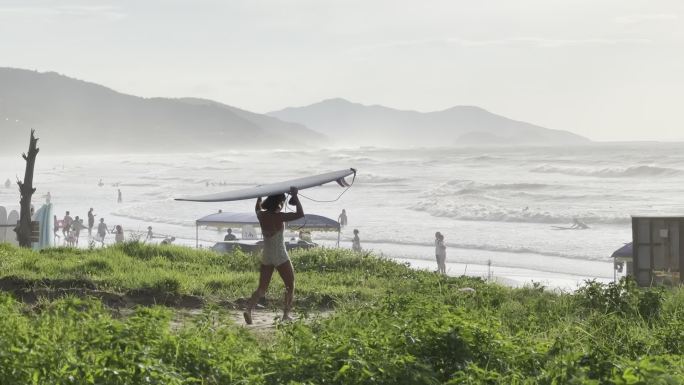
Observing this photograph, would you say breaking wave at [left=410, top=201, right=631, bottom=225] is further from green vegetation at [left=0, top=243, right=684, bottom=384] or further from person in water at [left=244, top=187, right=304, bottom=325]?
person in water at [left=244, top=187, right=304, bottom=325]

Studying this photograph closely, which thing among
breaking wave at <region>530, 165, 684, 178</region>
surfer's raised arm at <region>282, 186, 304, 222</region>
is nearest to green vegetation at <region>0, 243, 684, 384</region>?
surfer's raised arm at <region>282, 186, 304, 222</region>

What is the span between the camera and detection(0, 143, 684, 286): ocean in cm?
4081

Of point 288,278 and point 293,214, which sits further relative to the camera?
point 288,278

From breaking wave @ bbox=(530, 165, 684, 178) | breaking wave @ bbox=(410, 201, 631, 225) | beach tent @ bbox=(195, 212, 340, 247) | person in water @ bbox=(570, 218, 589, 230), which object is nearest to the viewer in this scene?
beach tent @ bbox=(195, 212, 340, 247)

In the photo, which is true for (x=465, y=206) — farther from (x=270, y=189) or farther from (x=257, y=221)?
(x=270, y=189)

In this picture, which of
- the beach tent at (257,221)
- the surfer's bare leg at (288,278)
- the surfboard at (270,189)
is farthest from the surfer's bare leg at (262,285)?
the beach tent at (257,221)

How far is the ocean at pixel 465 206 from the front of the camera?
134 ft

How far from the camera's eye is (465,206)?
63219 mm

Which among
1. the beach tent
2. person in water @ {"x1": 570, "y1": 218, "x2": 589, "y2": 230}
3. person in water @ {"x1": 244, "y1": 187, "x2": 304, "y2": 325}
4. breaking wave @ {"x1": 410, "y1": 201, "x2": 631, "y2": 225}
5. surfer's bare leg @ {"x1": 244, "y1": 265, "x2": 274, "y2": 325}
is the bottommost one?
person in water @ {"x1": 570, "y1": 218, "x2": 589, "y2": 230}

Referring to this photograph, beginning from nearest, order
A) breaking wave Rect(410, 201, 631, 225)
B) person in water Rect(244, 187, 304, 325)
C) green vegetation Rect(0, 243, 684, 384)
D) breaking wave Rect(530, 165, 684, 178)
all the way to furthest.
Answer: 1. green vegetation Rect(0, 243, 684, 384)
2. person in water Rect(244, 187, 304, 325)
3. breaking wave Rect(410, 201, 631, 225)
4. breaking wave Rect(530, 165, 684, 178)

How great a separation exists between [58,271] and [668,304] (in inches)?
346

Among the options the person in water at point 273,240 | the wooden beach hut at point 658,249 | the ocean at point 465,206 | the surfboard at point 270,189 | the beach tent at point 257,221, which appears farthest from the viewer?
the ocean at point 465,206

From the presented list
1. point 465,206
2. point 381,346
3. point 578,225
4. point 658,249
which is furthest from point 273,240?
point 465,206

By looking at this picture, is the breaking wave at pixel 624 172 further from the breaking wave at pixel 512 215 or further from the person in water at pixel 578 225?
the person in water at pixel 578 225
